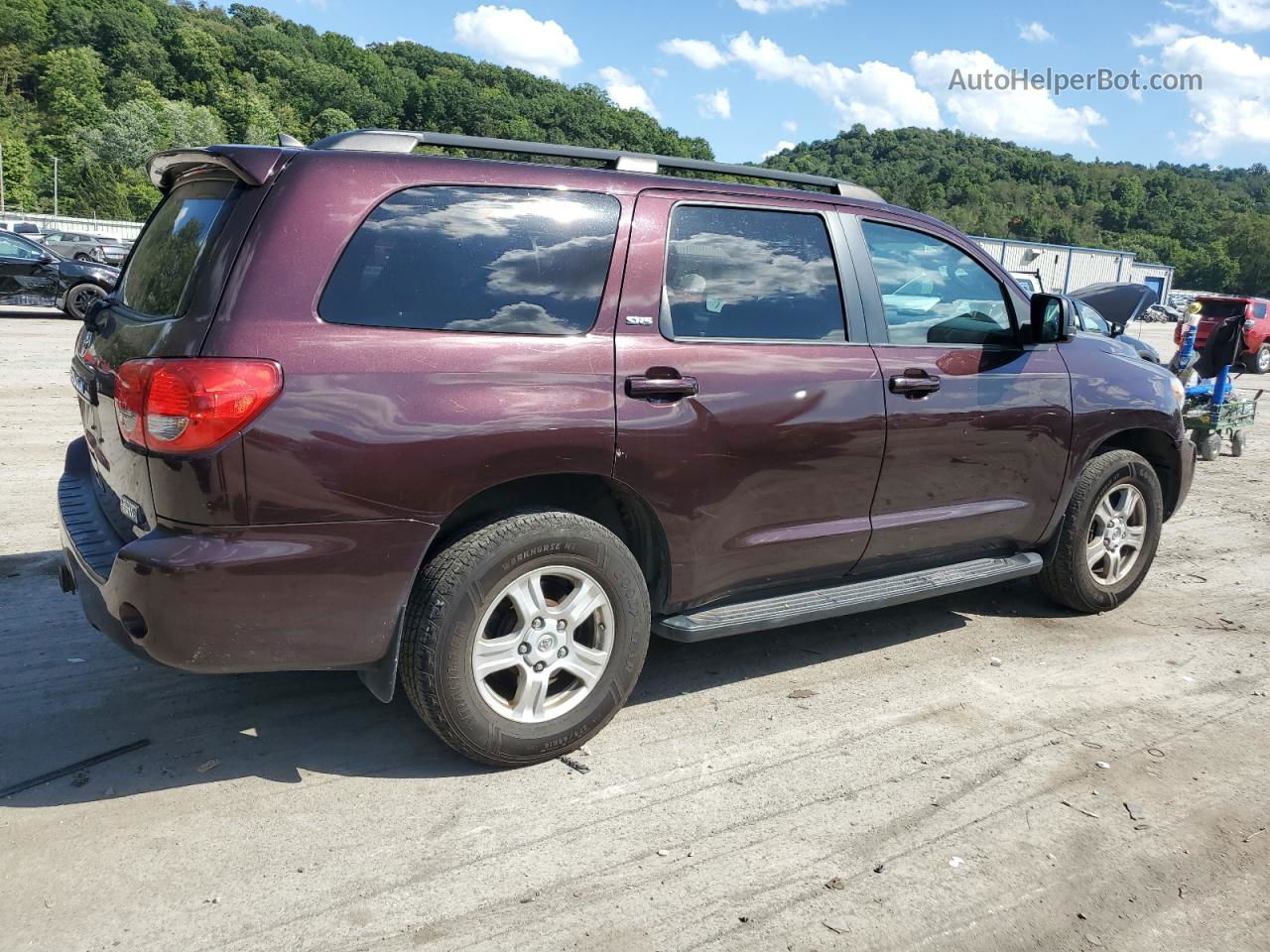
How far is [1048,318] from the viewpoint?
14.5ft

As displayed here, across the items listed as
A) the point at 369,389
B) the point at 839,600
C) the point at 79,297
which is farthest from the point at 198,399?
the point at 79,297

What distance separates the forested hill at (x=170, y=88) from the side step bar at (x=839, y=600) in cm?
7734

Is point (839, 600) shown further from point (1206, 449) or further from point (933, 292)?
point (1206, 449)

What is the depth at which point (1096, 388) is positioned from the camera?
4.70 metres

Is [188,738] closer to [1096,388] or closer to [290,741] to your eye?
[290,741]

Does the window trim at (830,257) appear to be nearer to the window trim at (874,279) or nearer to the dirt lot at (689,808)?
the window trim at (874,279)

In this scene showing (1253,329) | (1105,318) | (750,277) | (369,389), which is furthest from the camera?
(1253,329)

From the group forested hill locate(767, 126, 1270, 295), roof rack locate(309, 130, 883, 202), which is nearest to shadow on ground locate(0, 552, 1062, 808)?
roof rack locate(309, 130, 883, 202)

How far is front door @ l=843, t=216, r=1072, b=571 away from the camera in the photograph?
4.02 metres

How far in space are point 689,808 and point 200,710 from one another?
180cm

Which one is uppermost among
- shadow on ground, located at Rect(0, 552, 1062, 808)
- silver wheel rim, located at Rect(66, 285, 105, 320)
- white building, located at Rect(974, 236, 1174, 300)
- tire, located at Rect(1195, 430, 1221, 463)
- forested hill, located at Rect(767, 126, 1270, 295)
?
forested hill, located at Rect(767, 126, 1270, 295)

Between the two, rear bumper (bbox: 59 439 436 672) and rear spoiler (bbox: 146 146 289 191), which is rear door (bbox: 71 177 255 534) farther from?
rear bumper (bbox: 59 439 436 672)

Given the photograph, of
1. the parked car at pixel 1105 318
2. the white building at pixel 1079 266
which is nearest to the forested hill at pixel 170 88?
the white building at pixel 1079 266

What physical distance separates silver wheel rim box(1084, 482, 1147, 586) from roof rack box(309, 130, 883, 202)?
2003mm
